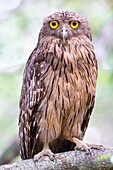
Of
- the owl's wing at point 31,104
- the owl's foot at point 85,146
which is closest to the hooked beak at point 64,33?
the owl's wing at point 31,104

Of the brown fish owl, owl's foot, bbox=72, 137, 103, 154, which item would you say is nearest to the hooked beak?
the brown fish owl

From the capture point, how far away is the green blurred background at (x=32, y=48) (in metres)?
7.79

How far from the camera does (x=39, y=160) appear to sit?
16.2ft

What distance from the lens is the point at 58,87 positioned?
207 inches

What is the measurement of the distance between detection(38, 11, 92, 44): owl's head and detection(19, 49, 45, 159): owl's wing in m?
0.23

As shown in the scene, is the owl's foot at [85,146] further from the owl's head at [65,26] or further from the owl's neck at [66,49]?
the owl's head at [65,26]

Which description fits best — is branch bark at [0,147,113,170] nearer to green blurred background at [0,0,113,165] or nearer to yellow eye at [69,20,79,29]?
yellow eye at [69,20,79,29]

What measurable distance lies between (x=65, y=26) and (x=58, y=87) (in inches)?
22.7

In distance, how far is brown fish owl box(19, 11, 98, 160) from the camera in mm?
5297

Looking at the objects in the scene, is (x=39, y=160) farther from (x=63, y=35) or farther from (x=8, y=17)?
(x=8, y=17)

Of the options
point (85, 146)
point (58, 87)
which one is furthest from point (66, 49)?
point (85, 146)

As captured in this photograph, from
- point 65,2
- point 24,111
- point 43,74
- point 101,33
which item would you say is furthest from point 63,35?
point 65,2

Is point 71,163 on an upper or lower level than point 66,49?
lower

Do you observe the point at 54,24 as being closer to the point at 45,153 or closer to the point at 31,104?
the point at 31,104
